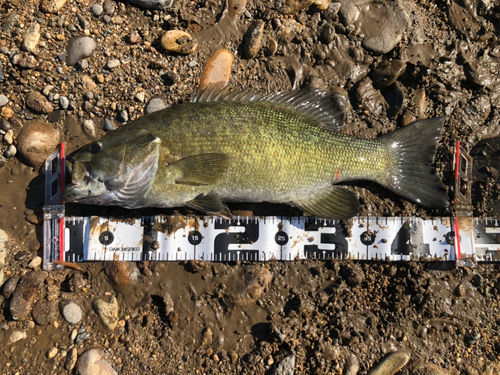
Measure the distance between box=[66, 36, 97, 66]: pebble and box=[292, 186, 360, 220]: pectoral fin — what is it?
113 inches

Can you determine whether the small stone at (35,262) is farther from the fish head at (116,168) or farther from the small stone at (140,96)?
the small stone at (140,96)

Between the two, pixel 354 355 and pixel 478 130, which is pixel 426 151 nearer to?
pixel 478 130

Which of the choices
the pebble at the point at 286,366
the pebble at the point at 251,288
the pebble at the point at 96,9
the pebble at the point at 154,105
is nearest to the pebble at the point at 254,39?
the pebble at the point at 154,105

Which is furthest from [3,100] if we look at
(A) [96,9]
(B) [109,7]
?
(B) [109,7]

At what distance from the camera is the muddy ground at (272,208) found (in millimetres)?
3150

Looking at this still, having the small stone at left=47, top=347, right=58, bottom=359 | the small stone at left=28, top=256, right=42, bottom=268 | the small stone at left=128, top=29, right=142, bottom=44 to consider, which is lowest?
the small stone at left=47, top=347, right=58, bottom=359

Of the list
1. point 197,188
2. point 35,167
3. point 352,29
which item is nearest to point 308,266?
point 197,188

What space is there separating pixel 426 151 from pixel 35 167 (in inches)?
168

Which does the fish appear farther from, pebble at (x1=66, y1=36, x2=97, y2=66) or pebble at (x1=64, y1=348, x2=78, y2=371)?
pebble at (x1=64, y1=348, x2=78, y2=371)

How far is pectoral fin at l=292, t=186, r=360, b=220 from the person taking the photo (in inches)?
125

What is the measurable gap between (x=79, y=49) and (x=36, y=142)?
114 cm

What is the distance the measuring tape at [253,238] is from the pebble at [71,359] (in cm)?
88

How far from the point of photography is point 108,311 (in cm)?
318

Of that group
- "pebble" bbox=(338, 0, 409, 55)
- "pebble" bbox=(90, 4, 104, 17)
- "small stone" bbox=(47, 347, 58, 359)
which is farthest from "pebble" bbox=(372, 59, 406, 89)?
"small stone" bbox=(47, 347, 58, 359)
